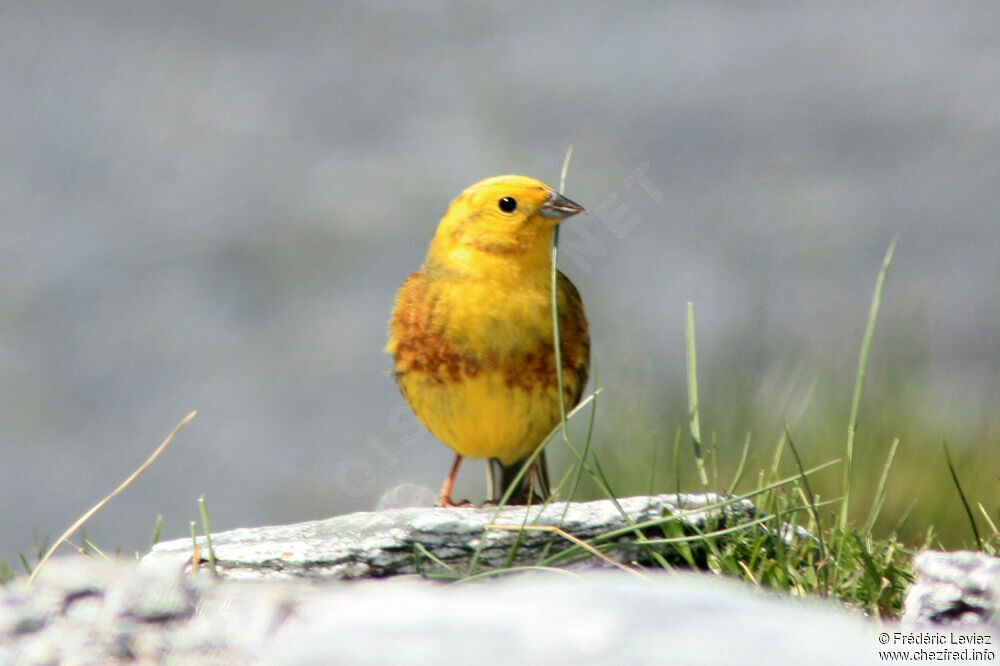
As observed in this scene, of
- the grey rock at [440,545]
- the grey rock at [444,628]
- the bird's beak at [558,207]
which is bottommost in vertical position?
the grey rock at [440,545]

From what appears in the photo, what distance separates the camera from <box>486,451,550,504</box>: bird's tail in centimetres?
316

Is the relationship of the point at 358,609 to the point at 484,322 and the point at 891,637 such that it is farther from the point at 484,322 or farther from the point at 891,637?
the point at 484,322

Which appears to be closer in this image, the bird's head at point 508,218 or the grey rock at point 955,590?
the grey rock at point 955,590

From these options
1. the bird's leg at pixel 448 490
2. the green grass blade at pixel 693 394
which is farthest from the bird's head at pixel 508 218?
the bird's leg at pixel 448 490

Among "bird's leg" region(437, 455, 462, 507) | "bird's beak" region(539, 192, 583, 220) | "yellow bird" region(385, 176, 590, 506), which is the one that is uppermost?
"bird's beak" region(539, 192, 583, 220)

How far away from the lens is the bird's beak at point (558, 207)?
2.74 m

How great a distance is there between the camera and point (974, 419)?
4.17 meters

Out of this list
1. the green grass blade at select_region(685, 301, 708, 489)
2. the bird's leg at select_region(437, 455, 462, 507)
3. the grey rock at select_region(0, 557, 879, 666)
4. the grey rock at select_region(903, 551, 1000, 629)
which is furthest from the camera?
the bird's leg at select_region(437, 455, 462, 507)

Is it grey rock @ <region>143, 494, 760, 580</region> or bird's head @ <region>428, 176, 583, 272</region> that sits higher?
bird's head @ <region>428, 176, 583, 272</region>

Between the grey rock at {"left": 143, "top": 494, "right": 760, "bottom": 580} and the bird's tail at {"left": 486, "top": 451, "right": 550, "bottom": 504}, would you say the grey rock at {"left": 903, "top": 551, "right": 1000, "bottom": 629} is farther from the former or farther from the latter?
the bird's tail at {"left": 486, "top": 451, "right": 550, "bottom": 504}

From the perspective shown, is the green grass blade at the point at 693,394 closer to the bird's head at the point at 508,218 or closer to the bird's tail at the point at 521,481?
the bird's head at the point at 508,218

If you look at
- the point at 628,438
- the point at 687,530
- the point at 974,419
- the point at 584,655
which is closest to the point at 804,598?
the point at 687,530

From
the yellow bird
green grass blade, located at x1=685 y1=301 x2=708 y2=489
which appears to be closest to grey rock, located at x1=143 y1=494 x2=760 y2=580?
green grass blade, located at x1=685 y1=301 x2=708 y2=489

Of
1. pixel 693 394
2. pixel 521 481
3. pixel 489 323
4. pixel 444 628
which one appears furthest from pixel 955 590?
pixel 521 481
